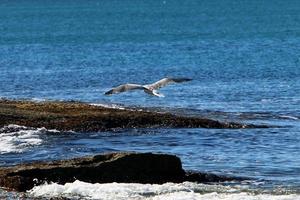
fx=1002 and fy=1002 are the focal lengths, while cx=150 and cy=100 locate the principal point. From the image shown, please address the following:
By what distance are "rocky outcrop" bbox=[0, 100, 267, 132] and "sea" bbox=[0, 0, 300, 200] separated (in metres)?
0.69

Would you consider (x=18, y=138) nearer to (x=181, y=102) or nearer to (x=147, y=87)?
(x=147, y=87)

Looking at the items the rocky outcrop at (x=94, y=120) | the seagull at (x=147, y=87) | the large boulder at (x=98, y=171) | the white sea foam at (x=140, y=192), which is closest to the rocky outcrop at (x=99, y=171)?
the large boulder at (x=98, y=171)

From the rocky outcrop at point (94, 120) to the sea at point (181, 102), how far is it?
69cm

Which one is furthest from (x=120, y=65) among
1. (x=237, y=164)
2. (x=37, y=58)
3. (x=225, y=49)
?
(x=237, y=164)

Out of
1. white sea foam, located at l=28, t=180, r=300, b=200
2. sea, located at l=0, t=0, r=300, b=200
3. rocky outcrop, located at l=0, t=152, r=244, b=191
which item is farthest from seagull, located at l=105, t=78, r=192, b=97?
white sea foam, located at l=28, t=180, r=300, b=200

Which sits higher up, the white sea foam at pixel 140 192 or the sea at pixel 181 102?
the white sea foam at pixel 140 192

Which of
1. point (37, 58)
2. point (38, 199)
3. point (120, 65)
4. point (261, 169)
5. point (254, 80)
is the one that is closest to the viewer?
point (38, 199)

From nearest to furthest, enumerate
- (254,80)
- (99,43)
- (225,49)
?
(254,80), (225,49), (99,43)

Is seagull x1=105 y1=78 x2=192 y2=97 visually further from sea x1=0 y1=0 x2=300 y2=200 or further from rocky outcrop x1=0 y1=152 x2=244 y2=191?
rocky outcrop x1=0 y1=152 x2=244 y2=191

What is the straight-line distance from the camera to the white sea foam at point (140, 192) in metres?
24.7

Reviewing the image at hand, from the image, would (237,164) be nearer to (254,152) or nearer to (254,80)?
(254,152)

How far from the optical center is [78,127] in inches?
1474

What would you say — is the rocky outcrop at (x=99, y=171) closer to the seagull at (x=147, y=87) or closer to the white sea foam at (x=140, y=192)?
the white sea foam at (x=140, y=192)

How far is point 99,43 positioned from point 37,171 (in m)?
92.5
